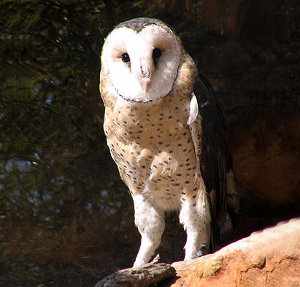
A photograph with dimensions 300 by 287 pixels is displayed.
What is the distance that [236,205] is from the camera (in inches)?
172

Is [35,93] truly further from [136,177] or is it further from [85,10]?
[136,177]

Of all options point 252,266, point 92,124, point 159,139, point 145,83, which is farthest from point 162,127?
point 92,124

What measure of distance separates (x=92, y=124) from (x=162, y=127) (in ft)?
3.46

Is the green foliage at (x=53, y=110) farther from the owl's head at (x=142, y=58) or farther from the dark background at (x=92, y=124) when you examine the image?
the owl's head at (x=142, y=58)

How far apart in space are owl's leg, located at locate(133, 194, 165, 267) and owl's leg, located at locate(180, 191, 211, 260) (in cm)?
17

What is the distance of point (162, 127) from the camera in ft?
12.4

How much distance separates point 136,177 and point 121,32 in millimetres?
683

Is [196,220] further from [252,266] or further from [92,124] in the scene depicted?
[92,124]

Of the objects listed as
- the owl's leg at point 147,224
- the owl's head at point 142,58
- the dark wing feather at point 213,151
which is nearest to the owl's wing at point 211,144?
the dark wing feather at point 213,151

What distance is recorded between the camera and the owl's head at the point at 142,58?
372 cm

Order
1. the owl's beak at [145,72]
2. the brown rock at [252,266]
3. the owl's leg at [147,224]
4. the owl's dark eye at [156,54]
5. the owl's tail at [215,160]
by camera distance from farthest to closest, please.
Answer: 1. the owl's leg at [147,224]
2. the owl's tail at [215,160]
3. the owl's dark eye at [156,54]
4. the owl's beak at [145,72]
5. the brown rock at [252,266]

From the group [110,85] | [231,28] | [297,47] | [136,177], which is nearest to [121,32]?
[110,85]

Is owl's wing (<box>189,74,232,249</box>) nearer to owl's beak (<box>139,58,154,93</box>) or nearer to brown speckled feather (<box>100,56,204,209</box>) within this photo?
brown speckled feather (<box>100,56,204,209</box>)

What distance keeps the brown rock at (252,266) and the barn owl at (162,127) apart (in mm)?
637
